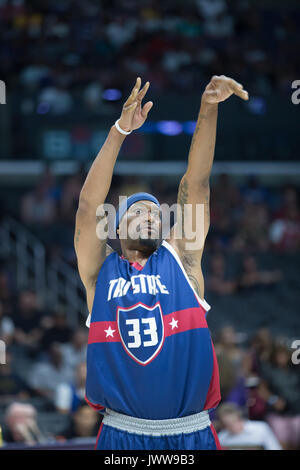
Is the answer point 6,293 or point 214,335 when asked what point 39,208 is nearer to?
point 6,293

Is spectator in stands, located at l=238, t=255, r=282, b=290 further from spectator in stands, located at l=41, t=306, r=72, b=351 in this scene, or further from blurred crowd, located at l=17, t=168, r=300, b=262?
spectator in stands, located at l=41, t=306, r=72, b=351

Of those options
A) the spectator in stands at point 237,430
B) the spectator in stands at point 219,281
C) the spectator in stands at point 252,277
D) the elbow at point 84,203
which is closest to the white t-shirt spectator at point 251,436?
the spectator in stands at point 237,430

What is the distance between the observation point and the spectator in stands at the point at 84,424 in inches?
259

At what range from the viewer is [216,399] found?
3.14 metres

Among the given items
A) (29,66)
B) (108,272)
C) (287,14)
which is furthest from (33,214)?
(108,272)

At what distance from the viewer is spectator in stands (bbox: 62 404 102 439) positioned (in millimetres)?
6590

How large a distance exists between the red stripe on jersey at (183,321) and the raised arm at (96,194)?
1.40 ft

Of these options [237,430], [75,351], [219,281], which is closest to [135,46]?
[219,281]

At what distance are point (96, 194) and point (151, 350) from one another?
748 millimetres

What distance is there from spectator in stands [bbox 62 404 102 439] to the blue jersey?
140 inches

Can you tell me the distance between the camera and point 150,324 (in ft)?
10.1

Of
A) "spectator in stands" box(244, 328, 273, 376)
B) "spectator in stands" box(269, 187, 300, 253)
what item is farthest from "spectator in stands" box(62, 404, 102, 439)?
"spectator in stands" box(269, 187, 300, 253)

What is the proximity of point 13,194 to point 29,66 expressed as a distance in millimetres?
2202

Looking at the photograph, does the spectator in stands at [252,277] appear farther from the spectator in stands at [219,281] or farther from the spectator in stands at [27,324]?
the spectator in stands at [27,324]
